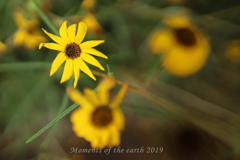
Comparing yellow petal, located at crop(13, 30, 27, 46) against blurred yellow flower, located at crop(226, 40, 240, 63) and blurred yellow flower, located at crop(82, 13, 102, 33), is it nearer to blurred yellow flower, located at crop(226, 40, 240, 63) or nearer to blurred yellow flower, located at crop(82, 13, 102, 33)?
blurred yellow flower, located at crop(82, 13, 102, 33)

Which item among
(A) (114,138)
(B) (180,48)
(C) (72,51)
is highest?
(C) (72,51)

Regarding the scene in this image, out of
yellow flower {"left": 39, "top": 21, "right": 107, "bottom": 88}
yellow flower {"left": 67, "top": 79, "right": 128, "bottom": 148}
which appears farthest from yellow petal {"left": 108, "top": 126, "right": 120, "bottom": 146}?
yellow flower {"left": 39, "top": 21, "right": 107, "bottom": 88}

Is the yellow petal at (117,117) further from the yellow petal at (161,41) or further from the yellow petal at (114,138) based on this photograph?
the yellow petal at (161,41)

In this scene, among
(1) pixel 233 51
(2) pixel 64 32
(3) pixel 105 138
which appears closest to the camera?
(2) pixel 64 32

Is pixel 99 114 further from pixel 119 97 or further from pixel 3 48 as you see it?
pixel 3 48

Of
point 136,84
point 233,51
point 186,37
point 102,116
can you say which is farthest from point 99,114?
point 233,51

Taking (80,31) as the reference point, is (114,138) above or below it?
below

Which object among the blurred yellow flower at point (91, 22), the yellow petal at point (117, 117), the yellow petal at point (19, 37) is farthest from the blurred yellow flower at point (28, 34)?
the yellow petal at point (117, 117)
